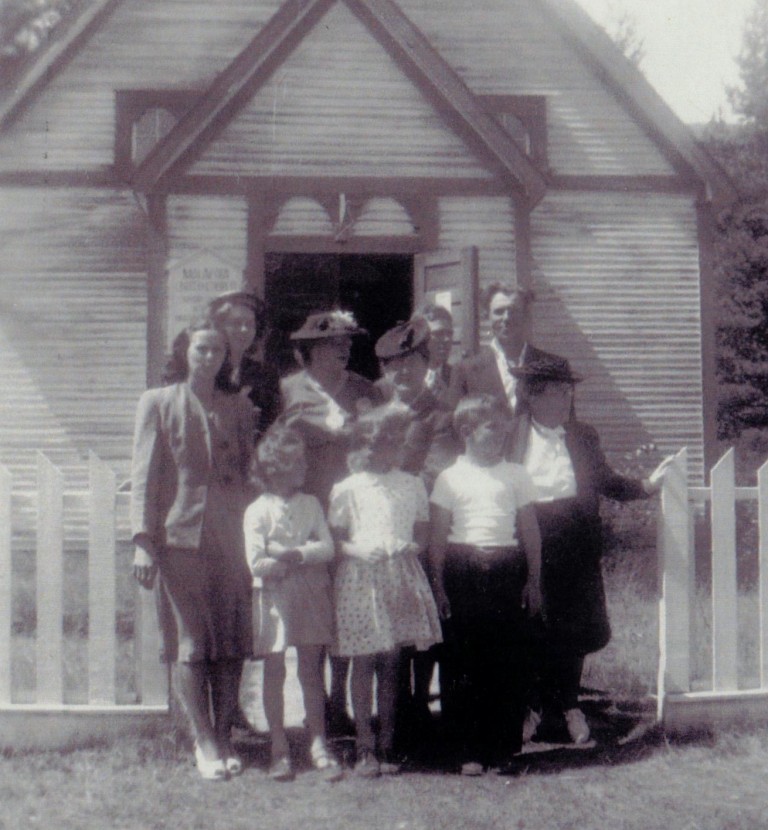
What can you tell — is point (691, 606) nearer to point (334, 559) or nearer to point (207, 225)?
point (334, 559)

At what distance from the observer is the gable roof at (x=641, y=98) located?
46.8 ft

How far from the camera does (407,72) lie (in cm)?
1269

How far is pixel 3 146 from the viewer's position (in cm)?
1387

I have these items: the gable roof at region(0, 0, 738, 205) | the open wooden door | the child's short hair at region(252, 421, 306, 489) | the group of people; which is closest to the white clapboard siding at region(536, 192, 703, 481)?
the gable roof at region(0, 0, 738, 205)

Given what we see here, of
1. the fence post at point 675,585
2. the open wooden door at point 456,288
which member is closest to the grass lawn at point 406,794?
the fence post at point 675,585

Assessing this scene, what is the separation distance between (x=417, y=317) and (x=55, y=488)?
184cm

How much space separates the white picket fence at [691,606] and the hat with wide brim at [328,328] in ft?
4.92

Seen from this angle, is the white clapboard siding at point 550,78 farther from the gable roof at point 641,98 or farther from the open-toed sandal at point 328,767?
the open-toed sandal at point 328,767

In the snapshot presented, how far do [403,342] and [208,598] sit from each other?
1426 millimetres

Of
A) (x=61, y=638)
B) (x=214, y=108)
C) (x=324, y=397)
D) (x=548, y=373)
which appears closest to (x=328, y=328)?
(x=324, y=397)

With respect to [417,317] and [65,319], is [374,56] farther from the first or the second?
[417,317]

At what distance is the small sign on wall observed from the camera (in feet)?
43.3

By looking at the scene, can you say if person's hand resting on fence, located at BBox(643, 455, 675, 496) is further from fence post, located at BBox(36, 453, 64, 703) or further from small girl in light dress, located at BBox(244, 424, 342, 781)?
fence post, located at BBox(36, 453, 64, 703)

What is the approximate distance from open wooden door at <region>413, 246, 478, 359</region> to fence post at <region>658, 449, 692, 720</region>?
6073 mm
